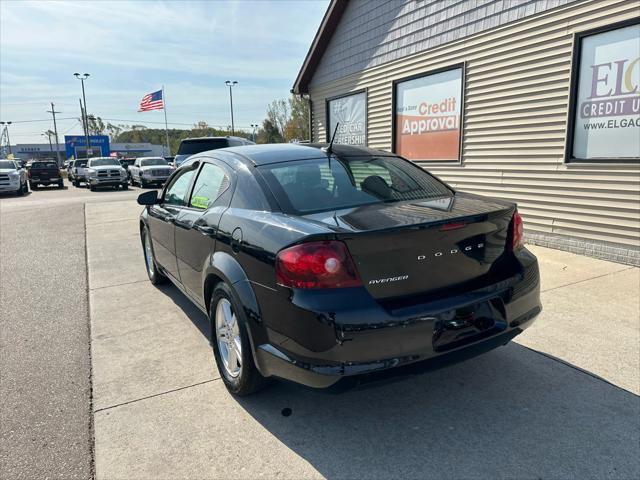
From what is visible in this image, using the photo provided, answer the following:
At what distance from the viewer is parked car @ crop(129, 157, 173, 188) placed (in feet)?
82.9

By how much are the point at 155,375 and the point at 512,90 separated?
22.0 ft

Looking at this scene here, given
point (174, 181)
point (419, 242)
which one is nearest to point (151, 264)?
point (174, 181)

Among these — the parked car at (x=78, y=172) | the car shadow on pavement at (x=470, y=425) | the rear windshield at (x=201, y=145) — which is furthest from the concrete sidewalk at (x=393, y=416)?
the parked car at (x=78, y=172)

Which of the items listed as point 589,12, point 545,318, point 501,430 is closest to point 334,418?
point 501,430

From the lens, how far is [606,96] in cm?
602

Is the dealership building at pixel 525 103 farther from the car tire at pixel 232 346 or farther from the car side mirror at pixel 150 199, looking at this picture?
the car side mirror at pixel 150 199

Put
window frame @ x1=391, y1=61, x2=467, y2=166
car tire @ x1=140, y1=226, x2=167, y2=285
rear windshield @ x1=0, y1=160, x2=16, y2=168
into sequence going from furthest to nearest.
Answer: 1. rear windshield @ x1=0, y1=160, x2=16, y2=168
2. window frame @ x1=391, y1=61, x2=467, y2=166
3. car tire @ x1=140, y1=226, x2=167, y2=285

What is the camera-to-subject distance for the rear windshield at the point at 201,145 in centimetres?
1263

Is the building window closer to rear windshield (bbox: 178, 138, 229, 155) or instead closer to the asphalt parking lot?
the asphalt parking lot

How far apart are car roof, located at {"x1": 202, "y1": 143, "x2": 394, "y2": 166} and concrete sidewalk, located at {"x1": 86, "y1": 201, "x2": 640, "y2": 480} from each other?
62.7 inches

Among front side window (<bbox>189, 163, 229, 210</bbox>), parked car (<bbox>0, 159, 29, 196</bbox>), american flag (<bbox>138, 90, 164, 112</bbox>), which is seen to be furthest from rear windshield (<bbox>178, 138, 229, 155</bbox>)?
american flag (<bbox>138, 90, 164, 112</bbox>)

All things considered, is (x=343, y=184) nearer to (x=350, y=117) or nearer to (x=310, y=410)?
(x=310, y=410)

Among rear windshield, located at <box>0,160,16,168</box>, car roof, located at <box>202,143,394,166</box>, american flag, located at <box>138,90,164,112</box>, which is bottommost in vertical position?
rear windshield, located at <box>0,160,16,168</box>

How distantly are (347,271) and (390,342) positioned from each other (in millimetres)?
403
